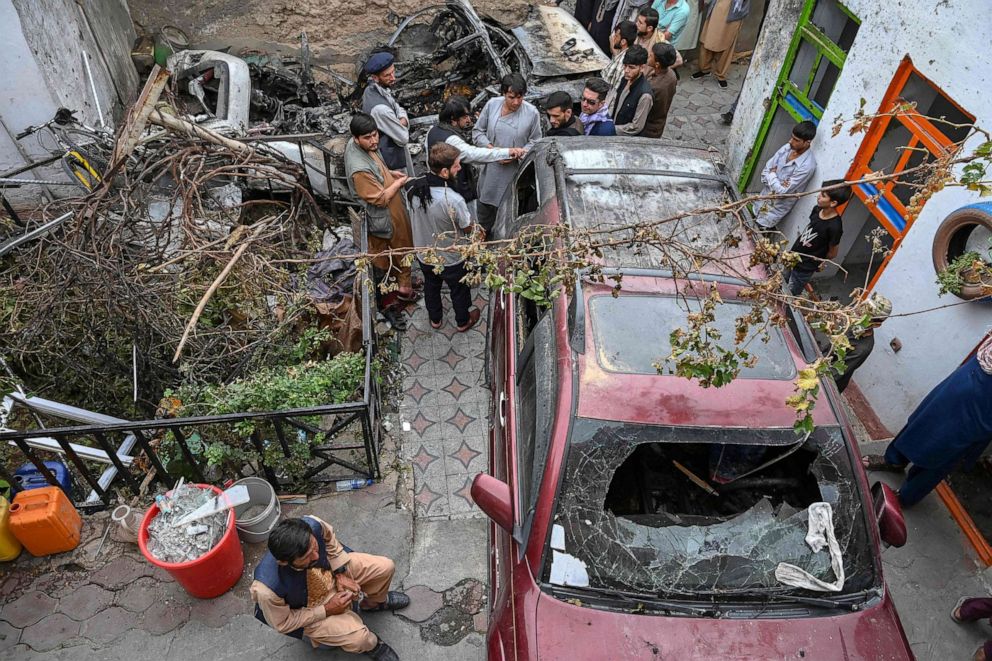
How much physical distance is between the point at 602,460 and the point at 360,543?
215 cm

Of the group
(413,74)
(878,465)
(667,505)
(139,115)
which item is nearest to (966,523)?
(878,465)

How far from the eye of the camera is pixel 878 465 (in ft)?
16.7

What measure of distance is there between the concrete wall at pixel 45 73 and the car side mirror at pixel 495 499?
5.82m

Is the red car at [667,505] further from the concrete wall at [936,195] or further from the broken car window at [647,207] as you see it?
the concrete wall at [936,195]

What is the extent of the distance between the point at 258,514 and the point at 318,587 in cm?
119

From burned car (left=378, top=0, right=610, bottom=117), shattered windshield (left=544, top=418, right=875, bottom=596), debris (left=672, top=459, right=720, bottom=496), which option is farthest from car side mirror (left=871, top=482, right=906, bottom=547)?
burned car (left=378, top=0, right=610, bottom=117)

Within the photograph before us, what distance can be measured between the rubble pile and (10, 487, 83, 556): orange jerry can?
32.7 inches

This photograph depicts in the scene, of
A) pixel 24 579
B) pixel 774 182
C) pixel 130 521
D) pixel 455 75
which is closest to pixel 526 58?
pixel 455 75

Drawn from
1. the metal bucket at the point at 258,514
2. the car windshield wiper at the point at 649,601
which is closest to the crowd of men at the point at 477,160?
the metal bucket at the point at 258,514

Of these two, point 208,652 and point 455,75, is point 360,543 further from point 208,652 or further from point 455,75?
point 455,75

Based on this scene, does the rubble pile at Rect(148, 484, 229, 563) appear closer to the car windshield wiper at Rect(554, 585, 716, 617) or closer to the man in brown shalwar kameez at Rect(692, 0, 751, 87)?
the car windshield wiper at Rect(554, 585, 716, 617)

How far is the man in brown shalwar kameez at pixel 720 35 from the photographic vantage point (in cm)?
893

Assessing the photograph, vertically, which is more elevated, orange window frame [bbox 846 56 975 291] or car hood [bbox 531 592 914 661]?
orange window frame [bbox 846 56 975 291]

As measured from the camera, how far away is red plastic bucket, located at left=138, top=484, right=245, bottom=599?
3.82 metres
